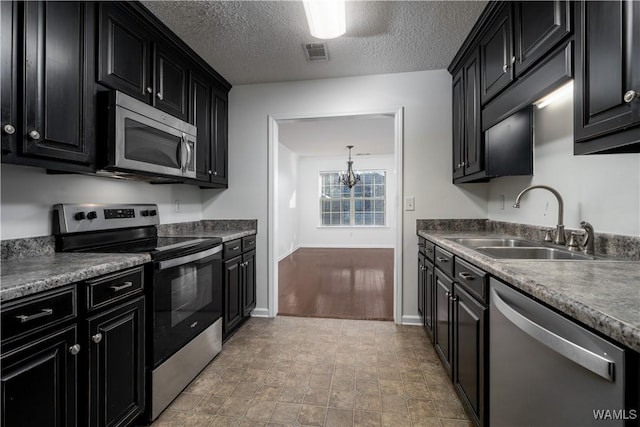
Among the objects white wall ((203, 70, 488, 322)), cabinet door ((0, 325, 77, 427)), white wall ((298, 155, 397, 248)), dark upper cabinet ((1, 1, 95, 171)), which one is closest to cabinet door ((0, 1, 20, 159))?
dark upper cabinet ((1, 1, 95, 171))

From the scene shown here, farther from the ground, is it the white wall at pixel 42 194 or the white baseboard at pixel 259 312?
the white wall at pixel 42 194

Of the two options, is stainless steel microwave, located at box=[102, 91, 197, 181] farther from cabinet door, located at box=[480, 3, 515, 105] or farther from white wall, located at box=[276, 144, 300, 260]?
white wall, located at box=[276, 144, 300, 260]

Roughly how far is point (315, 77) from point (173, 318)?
2.45 m

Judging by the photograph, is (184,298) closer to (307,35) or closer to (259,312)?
(259,312)

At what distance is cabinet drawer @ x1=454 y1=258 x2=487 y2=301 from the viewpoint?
1287 mm

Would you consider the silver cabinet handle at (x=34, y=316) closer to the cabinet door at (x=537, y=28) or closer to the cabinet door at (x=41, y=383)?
the cabinet door at (x=41, y=383)

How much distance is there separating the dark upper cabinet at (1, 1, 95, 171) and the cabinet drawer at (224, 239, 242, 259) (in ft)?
3.72

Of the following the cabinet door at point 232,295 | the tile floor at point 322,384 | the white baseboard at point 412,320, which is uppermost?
the cabinet door at point 232,295

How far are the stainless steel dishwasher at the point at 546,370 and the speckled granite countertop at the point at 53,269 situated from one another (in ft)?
5.14

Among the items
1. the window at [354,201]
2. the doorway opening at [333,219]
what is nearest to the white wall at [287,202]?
the doorway opening at [333,219]

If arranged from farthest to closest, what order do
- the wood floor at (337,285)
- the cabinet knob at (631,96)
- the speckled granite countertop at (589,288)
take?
the wood floor at (337,285) → the cabinet knob at (631,96) → the speckled granite countertop at (589,288)

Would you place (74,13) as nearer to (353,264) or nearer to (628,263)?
(628,263)

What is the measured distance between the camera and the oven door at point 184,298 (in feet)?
5.20

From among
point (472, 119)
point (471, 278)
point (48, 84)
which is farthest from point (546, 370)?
point (48, 84)
